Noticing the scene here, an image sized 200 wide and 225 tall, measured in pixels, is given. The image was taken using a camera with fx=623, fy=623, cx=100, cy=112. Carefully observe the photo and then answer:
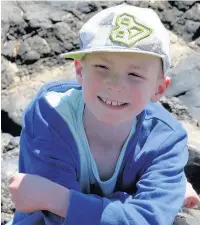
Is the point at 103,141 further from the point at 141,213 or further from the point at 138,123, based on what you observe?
the point at 141,213

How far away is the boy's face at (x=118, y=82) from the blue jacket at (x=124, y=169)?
0.56 ft

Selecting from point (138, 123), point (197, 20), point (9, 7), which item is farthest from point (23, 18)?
point (138, 123)

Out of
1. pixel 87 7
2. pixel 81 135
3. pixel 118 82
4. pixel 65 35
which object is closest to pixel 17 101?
pixel 65 35

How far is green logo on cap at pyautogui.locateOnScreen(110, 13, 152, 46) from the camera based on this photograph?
1771 millimetres

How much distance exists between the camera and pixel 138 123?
211 centimetres

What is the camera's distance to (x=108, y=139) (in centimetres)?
207

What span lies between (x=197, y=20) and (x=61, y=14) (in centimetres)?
81

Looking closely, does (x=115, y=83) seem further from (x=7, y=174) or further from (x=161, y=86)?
(x=7, y=174)

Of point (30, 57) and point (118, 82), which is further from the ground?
point (118, 82)

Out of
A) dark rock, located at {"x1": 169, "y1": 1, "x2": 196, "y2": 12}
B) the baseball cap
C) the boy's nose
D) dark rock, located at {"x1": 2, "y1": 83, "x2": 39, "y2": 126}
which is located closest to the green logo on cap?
the baseball cap

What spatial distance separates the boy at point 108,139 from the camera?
5.94 feet

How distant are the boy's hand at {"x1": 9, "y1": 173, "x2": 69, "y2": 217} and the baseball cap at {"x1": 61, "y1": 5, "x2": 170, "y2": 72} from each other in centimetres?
42

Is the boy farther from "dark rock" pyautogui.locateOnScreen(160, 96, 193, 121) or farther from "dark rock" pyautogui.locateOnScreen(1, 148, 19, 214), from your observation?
"dark rock" pyautogui.locateOnScreen(160, 96, 193, 121)

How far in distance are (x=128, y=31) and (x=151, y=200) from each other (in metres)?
0.56
